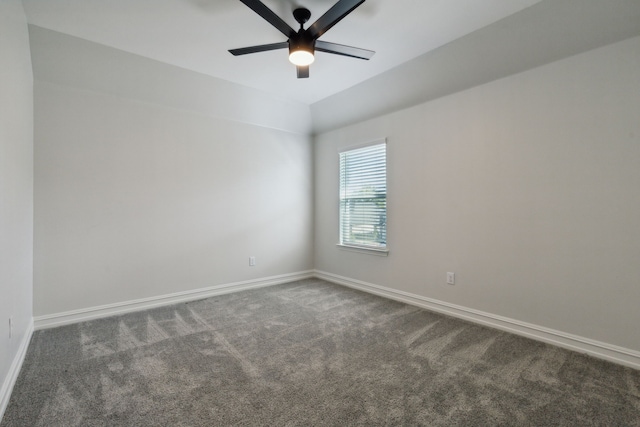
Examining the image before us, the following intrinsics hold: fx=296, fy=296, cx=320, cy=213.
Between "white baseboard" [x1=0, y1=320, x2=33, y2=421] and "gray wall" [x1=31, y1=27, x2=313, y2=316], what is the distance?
0.56 meters

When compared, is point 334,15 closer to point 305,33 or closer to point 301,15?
point 305,33

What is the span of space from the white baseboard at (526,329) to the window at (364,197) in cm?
64

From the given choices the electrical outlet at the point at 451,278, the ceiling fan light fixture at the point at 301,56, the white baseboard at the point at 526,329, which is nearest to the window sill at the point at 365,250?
the white baseboard at the point at 526,329

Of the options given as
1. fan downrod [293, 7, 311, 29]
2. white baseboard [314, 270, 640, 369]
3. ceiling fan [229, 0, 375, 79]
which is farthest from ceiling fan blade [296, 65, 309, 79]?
white baseboard [314, 270, 640, 369]

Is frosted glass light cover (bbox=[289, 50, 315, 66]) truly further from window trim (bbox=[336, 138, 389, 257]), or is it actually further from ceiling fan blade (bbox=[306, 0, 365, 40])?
window trim (bbox=[336, 138, 389, 257])

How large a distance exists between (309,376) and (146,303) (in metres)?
2.37

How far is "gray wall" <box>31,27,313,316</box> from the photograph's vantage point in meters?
2.88

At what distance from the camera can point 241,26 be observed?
2506mm

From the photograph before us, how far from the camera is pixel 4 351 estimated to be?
1.79 metres

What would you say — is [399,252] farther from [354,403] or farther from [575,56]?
[575,56]

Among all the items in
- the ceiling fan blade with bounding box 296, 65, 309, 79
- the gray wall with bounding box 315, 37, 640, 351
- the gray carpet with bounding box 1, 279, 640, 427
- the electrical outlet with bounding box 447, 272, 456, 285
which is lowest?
the gray carpet with bounding box 1, 279, 640, 427

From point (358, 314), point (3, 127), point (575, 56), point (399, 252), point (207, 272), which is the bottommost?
point (358, 314)

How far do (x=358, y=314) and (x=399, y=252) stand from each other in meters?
0.96

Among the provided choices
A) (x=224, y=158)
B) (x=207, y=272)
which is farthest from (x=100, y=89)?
(x=207, y=272)
